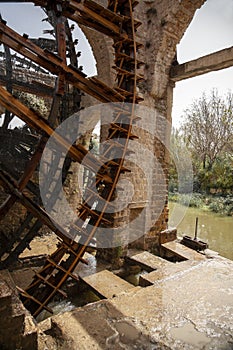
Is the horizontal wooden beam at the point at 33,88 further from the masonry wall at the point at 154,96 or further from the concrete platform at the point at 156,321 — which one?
the concrete platform at the point at 156,321

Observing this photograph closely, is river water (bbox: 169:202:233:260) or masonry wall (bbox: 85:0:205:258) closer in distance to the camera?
masonry wall (bbox: 85:0:205:258)

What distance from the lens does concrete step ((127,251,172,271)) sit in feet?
13.7

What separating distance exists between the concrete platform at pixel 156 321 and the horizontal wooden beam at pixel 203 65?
375cm

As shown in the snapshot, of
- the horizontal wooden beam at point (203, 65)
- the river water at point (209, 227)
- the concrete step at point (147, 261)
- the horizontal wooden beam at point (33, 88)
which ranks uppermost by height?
the horizontal wooden beam at point (203, 65)

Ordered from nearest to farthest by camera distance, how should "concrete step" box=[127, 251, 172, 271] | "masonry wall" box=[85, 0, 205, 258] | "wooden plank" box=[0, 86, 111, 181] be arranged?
"wooden plank" box=[0, 86, 111, 181] < "concrete step" box=[127, 251, 172, 271] < "masonry wall" box=[85, 0, 205, 258]

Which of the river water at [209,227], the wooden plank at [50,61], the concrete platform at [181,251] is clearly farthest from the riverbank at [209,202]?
the wooden plank at [50,61]

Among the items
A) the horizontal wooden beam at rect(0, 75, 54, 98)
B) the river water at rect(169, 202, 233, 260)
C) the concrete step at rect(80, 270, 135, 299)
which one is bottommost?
the river water at rect(169, 202, 233, 260)

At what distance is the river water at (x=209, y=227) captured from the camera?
7.21 metres

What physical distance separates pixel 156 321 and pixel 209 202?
1344cm

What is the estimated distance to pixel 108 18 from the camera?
2.87m

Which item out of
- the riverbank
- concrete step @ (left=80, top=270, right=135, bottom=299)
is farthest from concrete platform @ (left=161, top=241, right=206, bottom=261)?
the riverbank

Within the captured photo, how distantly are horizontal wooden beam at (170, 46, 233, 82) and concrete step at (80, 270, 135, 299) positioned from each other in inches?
161

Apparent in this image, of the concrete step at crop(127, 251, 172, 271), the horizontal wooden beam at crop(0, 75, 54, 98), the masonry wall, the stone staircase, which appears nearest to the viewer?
the stone staircase

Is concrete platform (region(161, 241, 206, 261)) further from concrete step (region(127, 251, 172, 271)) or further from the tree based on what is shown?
the tree
